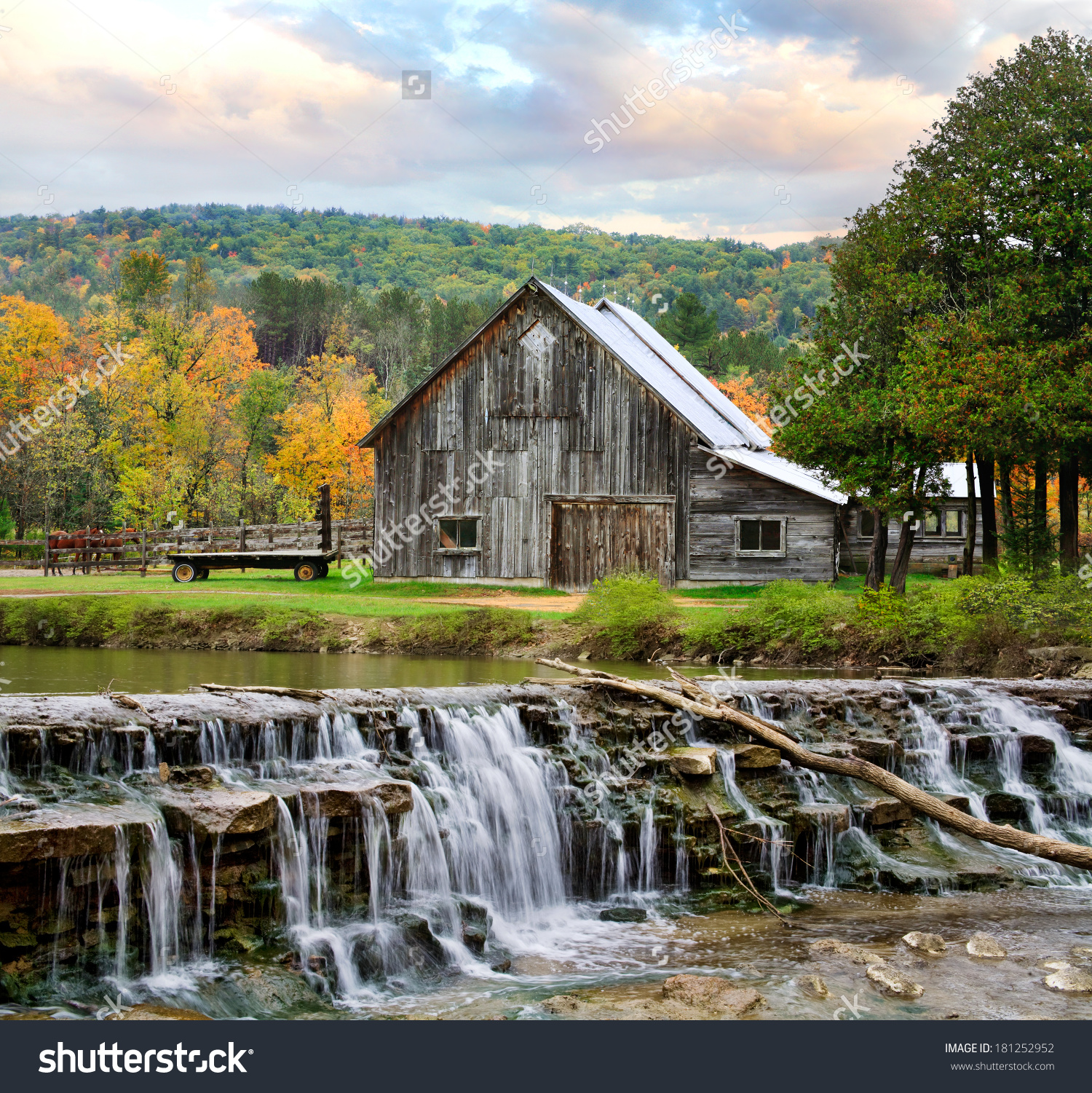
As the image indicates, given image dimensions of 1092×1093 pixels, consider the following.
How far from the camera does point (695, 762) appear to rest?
1198 centimetres

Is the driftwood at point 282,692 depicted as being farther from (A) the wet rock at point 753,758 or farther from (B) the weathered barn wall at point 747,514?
(B) the weathered barn wall at point 747,514

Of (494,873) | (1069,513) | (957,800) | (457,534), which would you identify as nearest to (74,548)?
(457,534)

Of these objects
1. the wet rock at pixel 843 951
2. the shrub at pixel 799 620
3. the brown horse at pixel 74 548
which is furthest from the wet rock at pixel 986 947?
the brown horse at pixel 74 548

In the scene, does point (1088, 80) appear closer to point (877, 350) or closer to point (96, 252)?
point (877, 350)

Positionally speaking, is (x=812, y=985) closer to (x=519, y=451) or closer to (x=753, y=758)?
(x=753, y=758)

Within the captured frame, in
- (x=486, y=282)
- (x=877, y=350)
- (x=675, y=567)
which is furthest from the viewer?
(x=486, y=282)

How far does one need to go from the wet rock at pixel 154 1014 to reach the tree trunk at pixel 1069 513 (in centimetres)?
1984

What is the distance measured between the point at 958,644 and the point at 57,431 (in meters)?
40.8

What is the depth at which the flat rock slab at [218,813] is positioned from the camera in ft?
28.7

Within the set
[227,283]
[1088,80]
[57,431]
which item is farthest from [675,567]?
[227,283]

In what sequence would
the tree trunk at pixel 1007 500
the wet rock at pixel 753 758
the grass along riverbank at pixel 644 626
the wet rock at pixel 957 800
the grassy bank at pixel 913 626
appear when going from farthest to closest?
1. the tree trunk at pixel 1007 500
2. the grass along riverbank at pixel 644 626
3. the grassy bank at pixel 913 626
4. the wet rock at pixel 957 800
5. the wet rock at pixel 753 758

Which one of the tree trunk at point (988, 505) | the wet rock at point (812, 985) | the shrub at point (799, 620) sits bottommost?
the wet rock at point (812, 985)

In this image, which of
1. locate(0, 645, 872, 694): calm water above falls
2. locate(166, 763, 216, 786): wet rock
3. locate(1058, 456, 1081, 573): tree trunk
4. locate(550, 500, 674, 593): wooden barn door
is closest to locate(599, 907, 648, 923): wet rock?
locate(166, 763, 216, 786): wet rock

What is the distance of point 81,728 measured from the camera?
9.63 meters
